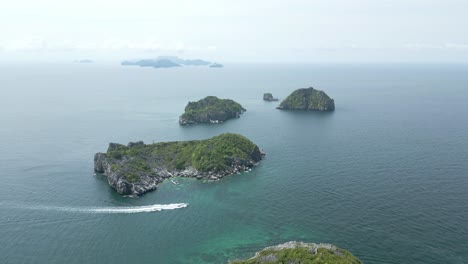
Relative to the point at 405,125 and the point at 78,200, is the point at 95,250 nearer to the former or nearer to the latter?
the point at 78,200

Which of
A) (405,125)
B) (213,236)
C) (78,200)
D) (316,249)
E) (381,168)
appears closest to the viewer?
(316,249)

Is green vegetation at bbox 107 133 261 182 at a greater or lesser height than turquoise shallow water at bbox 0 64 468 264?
greater

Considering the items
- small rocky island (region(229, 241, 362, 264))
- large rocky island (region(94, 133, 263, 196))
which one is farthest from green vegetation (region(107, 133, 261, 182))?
small rocky island (region(229, 241, 362, 264))

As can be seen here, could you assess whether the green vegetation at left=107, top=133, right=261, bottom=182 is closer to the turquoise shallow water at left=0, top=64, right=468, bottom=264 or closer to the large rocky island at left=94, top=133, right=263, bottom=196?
the large rocky island at left=94, top=133, right=263, bottom=196

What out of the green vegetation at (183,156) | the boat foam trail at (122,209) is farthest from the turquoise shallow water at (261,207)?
the green vegetation at (183,156)

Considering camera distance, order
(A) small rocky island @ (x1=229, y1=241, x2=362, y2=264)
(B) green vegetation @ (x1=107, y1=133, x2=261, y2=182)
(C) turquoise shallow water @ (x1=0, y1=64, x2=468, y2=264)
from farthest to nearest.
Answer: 1. (B) green vegetation @ (x1=107, y1=133, x2=261, y2=182)
2. (C) turquoise shallow water @ (x1=0, y1=64, x2=468, y2=264)
3. (A) small rocky island @ (x1=229, y1=241, x2=362, y2=264)

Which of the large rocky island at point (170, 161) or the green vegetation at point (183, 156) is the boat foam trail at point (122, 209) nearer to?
the large rocky island at point (170, 161)

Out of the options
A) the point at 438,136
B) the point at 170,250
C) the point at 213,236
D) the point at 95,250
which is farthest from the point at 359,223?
the point at 438,136
